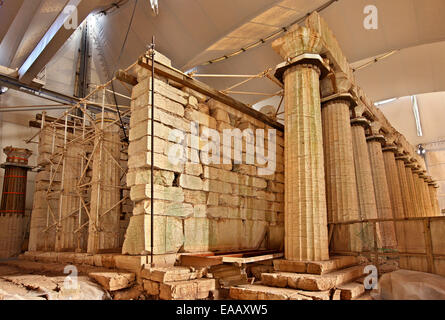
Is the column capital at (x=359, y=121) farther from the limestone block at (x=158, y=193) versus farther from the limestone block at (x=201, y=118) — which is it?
the limestone block at (x=158, y=193)

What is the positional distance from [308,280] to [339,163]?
3748 mm

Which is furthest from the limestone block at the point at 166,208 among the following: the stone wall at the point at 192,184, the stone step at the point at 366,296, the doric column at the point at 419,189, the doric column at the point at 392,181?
the doric column at the point at 419,189

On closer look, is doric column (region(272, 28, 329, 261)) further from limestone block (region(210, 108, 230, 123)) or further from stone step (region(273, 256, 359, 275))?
limestone block (region(210, 108, 230, 123))

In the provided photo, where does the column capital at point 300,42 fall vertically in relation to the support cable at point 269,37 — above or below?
below

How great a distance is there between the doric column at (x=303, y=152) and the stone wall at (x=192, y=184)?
1.42 metres

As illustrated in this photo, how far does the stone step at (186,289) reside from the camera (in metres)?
4.34

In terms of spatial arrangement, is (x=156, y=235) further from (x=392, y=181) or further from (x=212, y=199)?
(x=392, y=181)

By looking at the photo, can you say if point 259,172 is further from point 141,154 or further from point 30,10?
point 30,10

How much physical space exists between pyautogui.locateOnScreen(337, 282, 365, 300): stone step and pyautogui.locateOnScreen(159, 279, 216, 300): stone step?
194 cm

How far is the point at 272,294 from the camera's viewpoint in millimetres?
4371

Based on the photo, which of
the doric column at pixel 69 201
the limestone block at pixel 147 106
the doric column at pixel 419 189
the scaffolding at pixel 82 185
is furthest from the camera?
the doric column at pixel 419 189

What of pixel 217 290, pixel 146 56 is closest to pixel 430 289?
pixel 217 290

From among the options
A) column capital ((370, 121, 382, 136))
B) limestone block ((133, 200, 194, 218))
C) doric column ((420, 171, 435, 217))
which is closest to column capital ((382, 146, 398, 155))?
column capital ((370, 121, 382, 136))

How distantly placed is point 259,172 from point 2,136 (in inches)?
450
